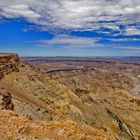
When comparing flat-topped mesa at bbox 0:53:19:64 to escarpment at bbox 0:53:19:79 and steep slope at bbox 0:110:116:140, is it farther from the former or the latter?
steep slope at bbox 0:110:116:140

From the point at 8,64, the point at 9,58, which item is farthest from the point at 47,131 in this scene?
the point at 9,58

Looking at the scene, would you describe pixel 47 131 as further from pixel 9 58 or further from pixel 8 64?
pixel 9 58

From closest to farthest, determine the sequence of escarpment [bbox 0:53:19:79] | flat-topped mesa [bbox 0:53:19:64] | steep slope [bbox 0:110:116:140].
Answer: steep slope [bbox 0:110:116:140]
escarpment [bbox 0:53:19:79]
flat-topped mesa [bbox 0:53:19:64]

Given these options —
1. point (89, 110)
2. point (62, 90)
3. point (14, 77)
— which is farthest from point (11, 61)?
point (89, 110)

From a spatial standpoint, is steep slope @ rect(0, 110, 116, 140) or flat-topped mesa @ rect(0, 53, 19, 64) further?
flat-topped mesa @ rect(0, 53, 19, 64)

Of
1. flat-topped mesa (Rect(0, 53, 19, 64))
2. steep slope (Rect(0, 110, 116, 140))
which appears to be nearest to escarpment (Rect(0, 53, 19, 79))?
flat-topped mesa (Rect(0, 53, 19, 64))

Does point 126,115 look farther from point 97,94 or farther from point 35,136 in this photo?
point 35,136

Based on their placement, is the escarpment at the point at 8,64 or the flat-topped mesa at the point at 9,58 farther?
the flat-topped mesa at the point at 9,58

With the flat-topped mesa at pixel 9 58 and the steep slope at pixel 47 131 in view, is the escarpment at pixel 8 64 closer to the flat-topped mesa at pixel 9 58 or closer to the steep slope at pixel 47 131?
the flat-topped mesa at pixel 9 58

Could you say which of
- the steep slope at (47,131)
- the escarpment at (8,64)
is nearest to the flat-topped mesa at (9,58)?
the escarpment at (8,64)

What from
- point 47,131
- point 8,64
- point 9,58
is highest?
point 9,58

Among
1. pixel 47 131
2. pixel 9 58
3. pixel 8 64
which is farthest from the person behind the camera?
pixel 9 58

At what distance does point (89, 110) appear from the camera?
70.8 metres

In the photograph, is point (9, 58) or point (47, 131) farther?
point (9, 58)
